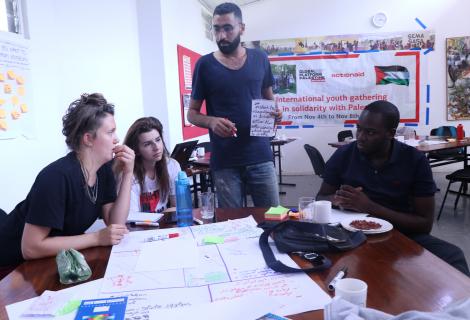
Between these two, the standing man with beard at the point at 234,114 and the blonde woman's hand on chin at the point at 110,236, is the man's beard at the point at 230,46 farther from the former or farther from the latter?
the blonde woman's hand on chin at the point at 110,236

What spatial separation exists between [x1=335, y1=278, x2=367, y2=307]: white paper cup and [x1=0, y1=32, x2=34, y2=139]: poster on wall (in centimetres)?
222

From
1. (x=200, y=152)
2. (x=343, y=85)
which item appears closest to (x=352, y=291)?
(x=200, y=152)

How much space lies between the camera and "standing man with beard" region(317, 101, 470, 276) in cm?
173

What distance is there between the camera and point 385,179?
1923mm

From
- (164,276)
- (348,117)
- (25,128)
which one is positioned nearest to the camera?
(164,276)

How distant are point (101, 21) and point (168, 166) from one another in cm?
183

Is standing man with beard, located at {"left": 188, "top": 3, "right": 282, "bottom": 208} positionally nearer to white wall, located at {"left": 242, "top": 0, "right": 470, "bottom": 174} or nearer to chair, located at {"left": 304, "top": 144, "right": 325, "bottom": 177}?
chair, located at {"left": 304, "top": 144, "right": 325, "bottom": 177}

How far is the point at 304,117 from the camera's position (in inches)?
279

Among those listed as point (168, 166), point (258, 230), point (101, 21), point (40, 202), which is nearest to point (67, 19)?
point (101, 21)

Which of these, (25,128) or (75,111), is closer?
(75,111)

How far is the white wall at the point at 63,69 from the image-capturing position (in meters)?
2.48

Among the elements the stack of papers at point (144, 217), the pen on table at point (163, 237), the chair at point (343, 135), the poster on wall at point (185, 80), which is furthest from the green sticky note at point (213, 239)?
the chair at point (343, 135)

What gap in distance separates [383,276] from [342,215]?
2.03ft

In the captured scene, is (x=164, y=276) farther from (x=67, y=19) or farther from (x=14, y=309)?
(x=67, y=19)
